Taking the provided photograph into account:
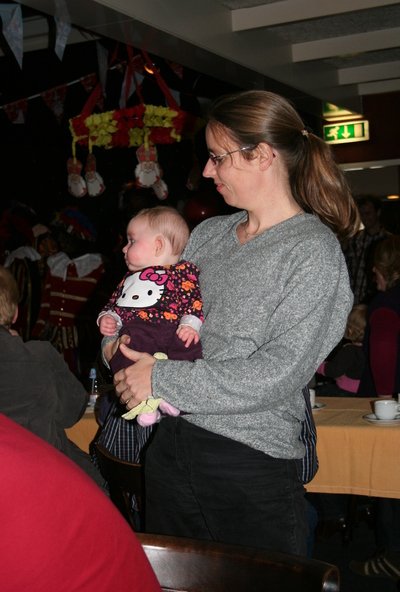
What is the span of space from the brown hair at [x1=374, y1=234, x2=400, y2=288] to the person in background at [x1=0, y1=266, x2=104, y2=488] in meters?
2.06

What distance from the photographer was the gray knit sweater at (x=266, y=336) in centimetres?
166

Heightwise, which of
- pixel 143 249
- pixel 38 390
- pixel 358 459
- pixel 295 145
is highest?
pixel 295 145

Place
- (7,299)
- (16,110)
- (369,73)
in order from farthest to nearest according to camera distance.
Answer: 1. (16,110)
2. (369,73)
3. (7,299)

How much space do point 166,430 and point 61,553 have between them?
3.21 feet

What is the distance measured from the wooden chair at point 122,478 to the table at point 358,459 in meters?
0.77

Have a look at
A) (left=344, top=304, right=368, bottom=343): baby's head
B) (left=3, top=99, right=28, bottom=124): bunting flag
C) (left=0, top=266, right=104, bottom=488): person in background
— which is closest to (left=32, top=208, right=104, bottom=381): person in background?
(left=3, top=99, right=28, bottom=124): bunting flag

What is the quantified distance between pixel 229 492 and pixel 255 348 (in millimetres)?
309

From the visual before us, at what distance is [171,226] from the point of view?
2.20m

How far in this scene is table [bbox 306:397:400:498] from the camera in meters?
3.16

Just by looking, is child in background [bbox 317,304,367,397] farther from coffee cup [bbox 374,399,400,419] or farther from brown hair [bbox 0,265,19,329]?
brown hair [bbox 0,265,19,329]

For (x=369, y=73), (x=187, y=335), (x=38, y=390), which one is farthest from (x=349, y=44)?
(x=187, y=335)

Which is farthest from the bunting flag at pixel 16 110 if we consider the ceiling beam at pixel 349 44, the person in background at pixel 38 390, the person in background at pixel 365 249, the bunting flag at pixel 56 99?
the person in background at pixel 38 390

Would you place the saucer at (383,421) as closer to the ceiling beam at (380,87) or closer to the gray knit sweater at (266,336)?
the gray knit sweater at (266,336)

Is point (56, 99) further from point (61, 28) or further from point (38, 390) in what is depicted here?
→ point (38, 390)
